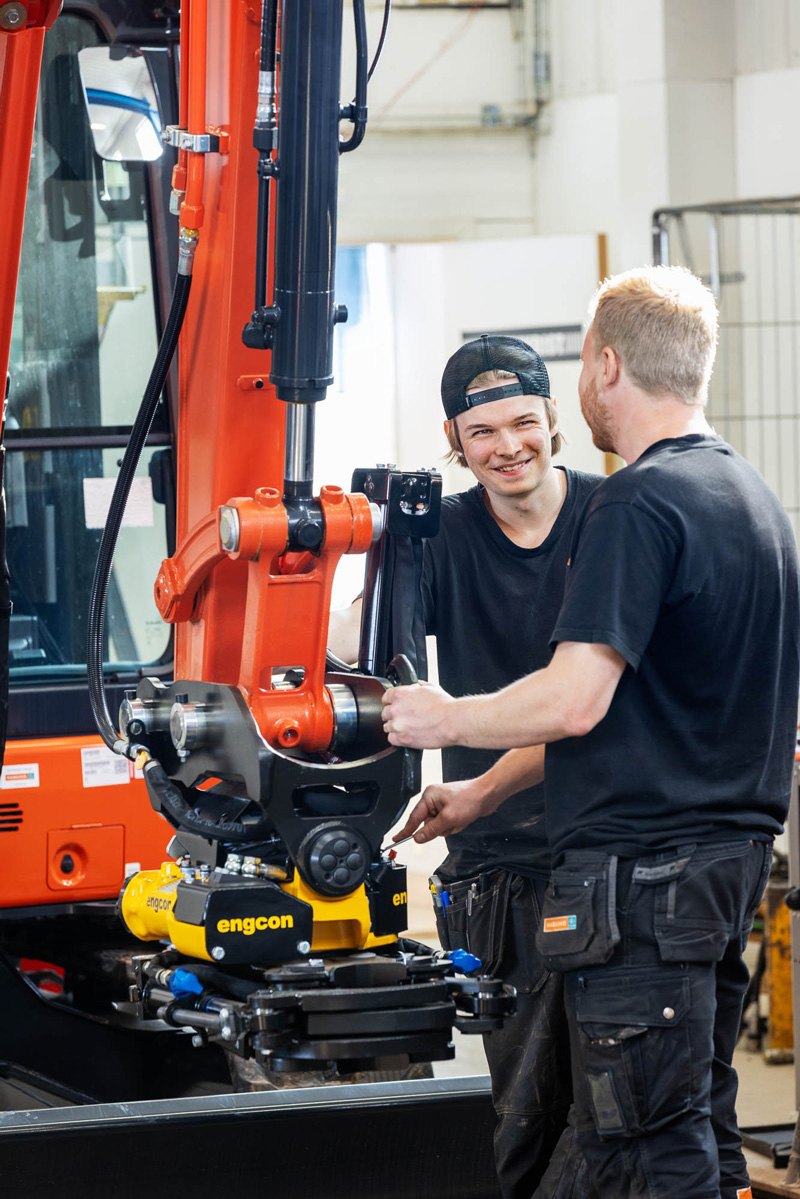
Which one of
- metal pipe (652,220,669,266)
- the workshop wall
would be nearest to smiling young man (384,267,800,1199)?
metal pipe (652,220,669,266)

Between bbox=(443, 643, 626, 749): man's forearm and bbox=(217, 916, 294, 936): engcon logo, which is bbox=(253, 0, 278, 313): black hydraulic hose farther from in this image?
bbox=(217, 916, 294, 936): engcon logo

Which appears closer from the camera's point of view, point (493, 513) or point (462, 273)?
point (493, 513)

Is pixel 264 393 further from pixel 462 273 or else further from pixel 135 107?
pixel 462 273

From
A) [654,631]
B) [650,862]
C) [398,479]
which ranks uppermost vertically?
[398,479]

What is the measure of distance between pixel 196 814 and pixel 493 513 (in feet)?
3.25

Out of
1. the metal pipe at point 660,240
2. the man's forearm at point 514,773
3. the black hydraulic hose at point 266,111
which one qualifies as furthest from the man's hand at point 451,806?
the metal pipe at point 660,240

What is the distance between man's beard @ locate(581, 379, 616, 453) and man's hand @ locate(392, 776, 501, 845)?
0.69 meters

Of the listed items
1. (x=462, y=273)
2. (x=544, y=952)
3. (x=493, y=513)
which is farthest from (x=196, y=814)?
(x=462, y=273)

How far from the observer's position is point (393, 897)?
2.46 m

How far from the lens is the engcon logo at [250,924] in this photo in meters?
2.31

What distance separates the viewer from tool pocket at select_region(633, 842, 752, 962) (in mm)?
2305

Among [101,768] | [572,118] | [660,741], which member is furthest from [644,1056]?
[572,118]

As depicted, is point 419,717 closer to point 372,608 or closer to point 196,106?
point 372,608

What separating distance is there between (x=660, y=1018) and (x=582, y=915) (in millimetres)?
185
